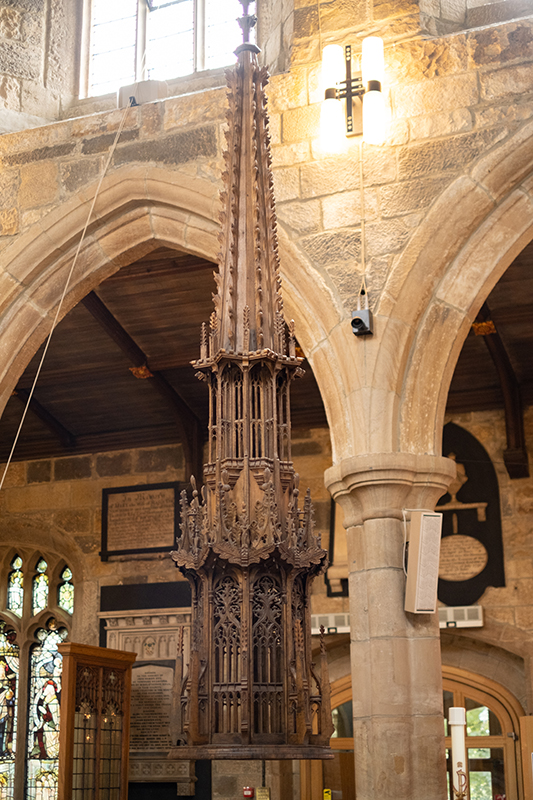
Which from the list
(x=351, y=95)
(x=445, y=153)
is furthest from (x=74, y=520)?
(x=445, y=153)

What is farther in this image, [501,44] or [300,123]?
[300,123]

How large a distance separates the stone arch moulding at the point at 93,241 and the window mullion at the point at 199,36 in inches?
60.5

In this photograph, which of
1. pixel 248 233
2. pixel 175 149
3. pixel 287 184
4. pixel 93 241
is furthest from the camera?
pixel 93 241

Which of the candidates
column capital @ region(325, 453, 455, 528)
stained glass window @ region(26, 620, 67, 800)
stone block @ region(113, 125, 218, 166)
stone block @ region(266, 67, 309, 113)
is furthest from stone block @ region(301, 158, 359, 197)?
stained glass window @ region(26, 620, 67, 800)

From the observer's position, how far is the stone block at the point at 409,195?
16.2 feet

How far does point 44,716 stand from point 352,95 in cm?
603

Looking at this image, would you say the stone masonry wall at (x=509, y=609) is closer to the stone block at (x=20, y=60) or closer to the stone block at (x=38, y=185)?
the stone block at (x=38, y=185)

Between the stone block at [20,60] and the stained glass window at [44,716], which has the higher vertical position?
the stone block at [20,60]

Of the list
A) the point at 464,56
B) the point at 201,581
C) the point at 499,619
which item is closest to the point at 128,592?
the point at 499,619

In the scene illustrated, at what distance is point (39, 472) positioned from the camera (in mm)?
9203

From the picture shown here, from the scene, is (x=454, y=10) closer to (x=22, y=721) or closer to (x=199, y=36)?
(x=199, y=36)

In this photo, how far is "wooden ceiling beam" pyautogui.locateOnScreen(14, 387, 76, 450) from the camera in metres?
8.50

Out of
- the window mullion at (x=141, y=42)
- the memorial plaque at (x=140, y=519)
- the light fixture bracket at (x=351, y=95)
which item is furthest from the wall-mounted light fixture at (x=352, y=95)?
the memorial plaque at (x=140, y=519)

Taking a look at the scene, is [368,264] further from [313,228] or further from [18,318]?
[18,318]
